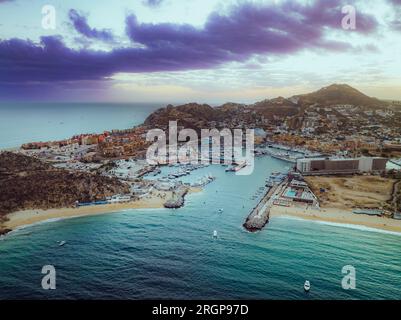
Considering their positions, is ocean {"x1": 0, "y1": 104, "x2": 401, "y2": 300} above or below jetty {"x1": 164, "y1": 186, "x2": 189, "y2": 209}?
below

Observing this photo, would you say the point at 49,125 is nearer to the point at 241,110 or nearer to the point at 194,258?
the point at 241,110

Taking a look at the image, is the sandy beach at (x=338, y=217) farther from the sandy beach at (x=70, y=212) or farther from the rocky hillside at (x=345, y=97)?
the rocky hillside at (x=345, y=97)

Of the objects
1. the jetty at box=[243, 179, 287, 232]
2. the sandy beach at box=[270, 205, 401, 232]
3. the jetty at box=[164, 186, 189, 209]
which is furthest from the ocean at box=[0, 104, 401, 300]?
the jetty at box=[164, 186, 189, 209]

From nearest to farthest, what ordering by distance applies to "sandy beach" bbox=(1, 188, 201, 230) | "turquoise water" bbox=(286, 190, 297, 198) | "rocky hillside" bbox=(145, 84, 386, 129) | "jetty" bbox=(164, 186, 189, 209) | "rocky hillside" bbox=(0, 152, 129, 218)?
"sandy beach" bbox=(1, 188, 201, 230) → "rocky hillside" bbox=(0, 152, 129, 218) → "jetty" bbox=(164, 186, 189, 209) → "turquoise water" bbox=(286, 190, 297, 198) → "rocky hillside" bbox=(145, 84, 386, 129)

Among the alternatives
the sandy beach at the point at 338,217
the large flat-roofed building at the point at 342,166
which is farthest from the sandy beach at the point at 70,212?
the large flat-roofed building at the point at 342,166

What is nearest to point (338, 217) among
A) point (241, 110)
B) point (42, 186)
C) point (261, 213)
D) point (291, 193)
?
point (261, 213)

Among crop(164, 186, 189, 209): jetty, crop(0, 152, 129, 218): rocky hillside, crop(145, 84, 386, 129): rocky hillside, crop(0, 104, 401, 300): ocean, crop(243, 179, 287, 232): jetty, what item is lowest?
crop(0, 104, 401, 300): ocean

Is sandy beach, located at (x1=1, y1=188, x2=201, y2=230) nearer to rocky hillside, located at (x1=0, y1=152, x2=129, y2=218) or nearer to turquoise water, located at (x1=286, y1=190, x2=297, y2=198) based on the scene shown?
rocky hillside, located at (x1=0, y1=152, x2=129, y2=218)
